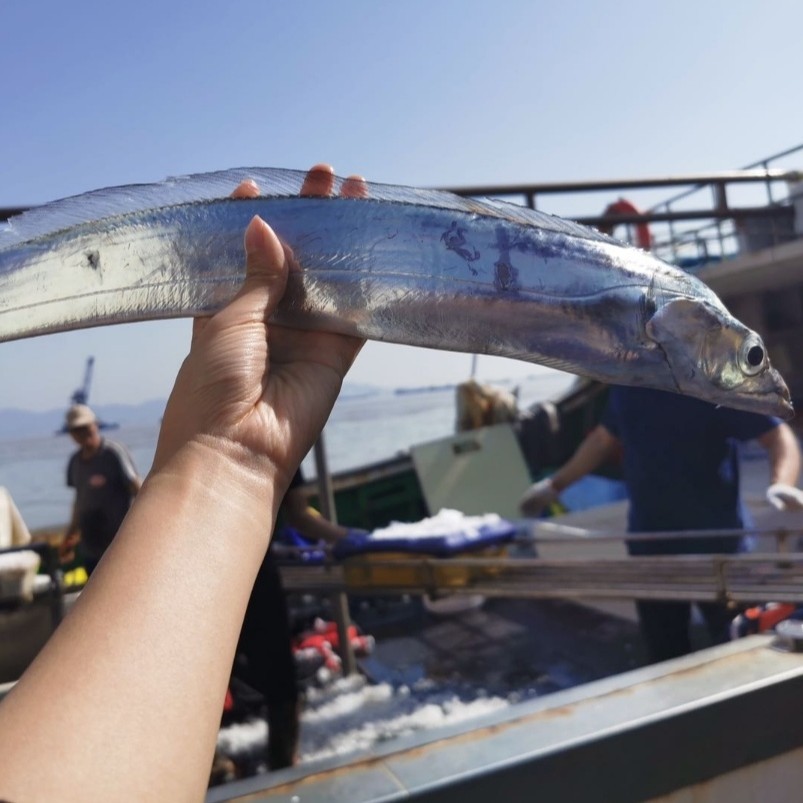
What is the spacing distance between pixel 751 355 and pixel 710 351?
0.08m

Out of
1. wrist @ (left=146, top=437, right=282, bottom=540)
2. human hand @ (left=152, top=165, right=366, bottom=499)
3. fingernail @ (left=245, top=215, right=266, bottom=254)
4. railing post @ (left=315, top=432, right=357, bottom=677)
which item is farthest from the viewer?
railing post @ (left=315, top=432, right=357, bottom=677)

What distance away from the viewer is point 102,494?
3582 millimetres

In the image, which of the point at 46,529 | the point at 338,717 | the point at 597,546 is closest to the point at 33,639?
the point at 338,717

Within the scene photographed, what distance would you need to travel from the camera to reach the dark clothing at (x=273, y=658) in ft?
9.50

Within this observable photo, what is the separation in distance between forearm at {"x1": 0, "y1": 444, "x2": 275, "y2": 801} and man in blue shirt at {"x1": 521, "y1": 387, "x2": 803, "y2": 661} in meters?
2.16

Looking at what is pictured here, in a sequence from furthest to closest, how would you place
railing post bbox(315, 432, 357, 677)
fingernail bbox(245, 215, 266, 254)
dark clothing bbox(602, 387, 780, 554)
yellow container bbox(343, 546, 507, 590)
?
railing post bbox(315, 432, 357, 677), yellow container bbox(343, 546, 507, 590), dark clothing bbox(602, 387, 780, 554), fingernail bbox(245, 215, 266, 254)

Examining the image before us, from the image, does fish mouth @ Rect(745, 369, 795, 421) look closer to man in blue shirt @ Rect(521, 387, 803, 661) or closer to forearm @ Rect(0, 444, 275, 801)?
forearm @ Rect(0, 444, 275, 801)

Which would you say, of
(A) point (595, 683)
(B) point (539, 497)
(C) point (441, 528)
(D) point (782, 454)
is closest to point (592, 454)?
(B) point (539, 497)

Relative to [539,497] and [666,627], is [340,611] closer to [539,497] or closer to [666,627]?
[539,497]

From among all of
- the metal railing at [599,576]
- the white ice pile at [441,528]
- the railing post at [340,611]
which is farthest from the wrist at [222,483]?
the white ice pile at [441,528]

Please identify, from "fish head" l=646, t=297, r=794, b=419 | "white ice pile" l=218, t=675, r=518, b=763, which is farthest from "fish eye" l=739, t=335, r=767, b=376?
"white ice pile" l=218, t=675, r=518, b=763

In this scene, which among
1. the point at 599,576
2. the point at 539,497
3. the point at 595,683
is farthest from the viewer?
the point at 539,497

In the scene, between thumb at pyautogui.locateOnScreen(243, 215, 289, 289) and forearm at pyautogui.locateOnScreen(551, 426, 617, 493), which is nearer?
thumb at pyautogui.locateOnScreen(243, 215, 289, 289)

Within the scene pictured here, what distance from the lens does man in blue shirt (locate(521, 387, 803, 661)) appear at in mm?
2686
